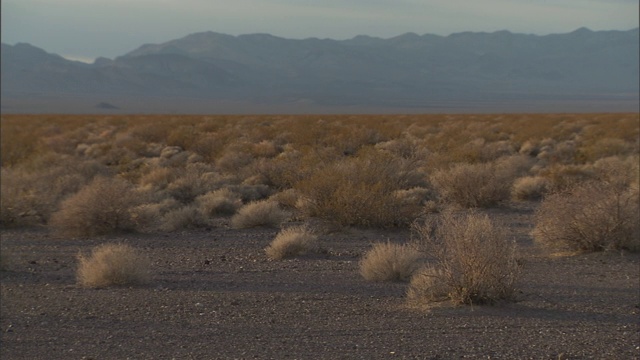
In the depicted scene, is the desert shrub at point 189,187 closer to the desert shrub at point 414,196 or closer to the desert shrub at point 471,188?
the desert shrub at point 414,196

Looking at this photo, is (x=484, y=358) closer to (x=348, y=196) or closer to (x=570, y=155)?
(x=348, y=196)

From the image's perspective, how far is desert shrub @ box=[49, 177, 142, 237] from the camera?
15.9 m

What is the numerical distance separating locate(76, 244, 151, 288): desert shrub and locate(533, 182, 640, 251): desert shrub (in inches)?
267

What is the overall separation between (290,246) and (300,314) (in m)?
3.61

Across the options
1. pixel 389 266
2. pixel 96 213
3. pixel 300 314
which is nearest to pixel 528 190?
pixel 389 266

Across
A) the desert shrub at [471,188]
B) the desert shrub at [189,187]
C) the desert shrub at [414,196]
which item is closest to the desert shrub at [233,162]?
the desert shrub at [189,187]

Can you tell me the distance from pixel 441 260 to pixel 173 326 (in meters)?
3.36

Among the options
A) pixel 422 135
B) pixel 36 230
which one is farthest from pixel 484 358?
pixel 422 135

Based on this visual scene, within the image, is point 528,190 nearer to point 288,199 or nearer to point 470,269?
point 288,199

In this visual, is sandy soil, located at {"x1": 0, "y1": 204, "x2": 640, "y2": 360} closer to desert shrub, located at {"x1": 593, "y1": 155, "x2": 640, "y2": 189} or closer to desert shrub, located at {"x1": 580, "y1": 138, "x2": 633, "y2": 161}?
desert shrub, located at {"x1": 593, "y1": 155, "x2": 640, "y2": 189}

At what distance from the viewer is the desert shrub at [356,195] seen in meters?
16.0

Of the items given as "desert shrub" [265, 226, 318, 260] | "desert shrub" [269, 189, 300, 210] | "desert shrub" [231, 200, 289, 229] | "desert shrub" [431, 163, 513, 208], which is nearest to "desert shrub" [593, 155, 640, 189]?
"desert shrub" [431, 163, 513, 208]

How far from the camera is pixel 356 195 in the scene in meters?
16.0

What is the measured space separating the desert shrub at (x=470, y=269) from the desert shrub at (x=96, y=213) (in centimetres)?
814
